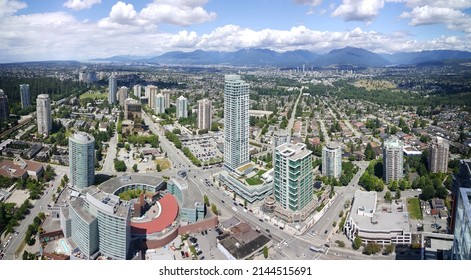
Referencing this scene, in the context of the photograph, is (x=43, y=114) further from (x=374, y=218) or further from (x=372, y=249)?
(x=372, y=249)

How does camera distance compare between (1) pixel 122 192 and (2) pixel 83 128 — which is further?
(2) pixel 83 128

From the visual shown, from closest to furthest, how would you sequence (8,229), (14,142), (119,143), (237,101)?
(8,229)
(237,101)
(14,142)
(119,143)

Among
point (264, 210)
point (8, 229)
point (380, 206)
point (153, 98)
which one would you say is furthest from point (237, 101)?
point (153, 98)

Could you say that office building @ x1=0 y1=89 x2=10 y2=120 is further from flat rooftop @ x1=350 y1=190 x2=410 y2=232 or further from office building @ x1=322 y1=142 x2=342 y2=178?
flat rooftop @ x1=350 y1=190 x2=410 y2=232

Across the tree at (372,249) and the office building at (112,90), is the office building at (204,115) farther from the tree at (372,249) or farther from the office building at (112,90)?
the tree at (372,249)

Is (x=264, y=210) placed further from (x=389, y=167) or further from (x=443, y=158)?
(x=443, y=158)
